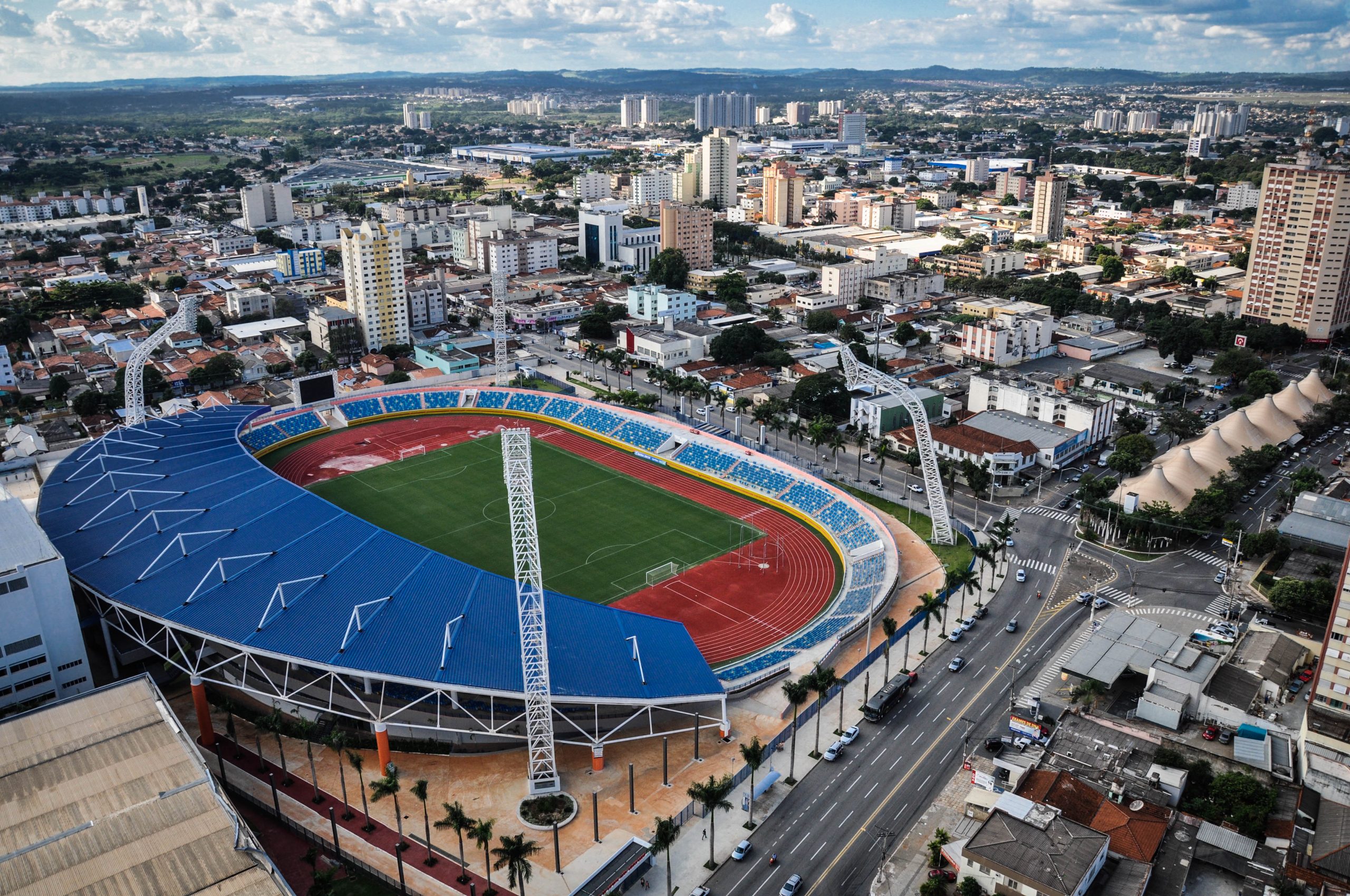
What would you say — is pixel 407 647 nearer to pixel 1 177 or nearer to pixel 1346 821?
pixel 1346 821

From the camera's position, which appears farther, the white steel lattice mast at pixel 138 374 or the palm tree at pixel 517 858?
the white steel lattice mast at pixel 138 374

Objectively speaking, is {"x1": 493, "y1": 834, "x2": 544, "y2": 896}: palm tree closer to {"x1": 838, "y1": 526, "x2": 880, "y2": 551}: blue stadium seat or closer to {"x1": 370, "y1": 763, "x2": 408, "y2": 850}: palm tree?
{"x1": 370, "y1": 763, "x2": 408, "y2": 850}: palm tree

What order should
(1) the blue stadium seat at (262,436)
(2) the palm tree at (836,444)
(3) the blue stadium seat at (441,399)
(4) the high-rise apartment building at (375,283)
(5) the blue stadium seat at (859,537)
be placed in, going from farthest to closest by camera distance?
(4) the high-rise apartment building at (375,283)
(3) the blue stadium seat at (441,399)
(1) the blue stadium seat at (262,436)
(2) the palm tree at (836,444)
(5) the blue stadium seat at (859,537)

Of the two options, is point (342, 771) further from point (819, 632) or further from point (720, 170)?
point (720, 170)

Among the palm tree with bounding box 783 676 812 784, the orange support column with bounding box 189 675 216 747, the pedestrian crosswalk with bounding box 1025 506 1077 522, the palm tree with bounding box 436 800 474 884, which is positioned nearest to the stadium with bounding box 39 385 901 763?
the orange support column with bounding box 189 675 216 747

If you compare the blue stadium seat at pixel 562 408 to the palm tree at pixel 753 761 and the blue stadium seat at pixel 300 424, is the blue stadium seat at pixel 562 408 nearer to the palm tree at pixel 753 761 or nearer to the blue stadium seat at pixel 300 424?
the blue stadium seat at pixel 300 424

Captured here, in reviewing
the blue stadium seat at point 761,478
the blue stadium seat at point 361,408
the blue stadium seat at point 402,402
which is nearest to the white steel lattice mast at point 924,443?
the blue stadium seat at point 761,478
